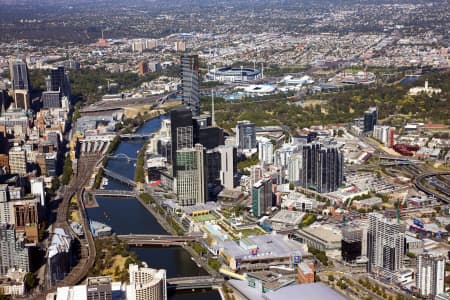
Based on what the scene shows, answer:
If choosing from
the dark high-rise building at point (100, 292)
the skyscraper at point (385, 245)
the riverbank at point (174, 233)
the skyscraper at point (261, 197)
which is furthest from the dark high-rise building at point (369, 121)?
the dark high-rise building at point (100, 292)

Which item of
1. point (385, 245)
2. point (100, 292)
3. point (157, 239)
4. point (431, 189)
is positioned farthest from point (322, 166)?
point (100, 292)

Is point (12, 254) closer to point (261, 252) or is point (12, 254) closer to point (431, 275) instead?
point (261, 252)

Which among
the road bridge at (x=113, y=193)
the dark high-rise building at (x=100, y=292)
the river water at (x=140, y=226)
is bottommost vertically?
the river water at (x=140, y=226)

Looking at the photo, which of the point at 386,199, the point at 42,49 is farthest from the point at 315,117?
the point at 42,49

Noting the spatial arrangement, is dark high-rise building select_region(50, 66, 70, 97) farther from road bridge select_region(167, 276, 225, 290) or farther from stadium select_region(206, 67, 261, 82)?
road bridge select_region(167, 276, 225, 290)

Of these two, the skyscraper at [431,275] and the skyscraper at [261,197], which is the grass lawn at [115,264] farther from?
the skyscraper at [431,275]

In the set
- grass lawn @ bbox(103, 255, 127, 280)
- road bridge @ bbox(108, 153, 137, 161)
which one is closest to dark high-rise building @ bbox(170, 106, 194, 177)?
road bridge @ bbox(108, 153, 137, 161)
